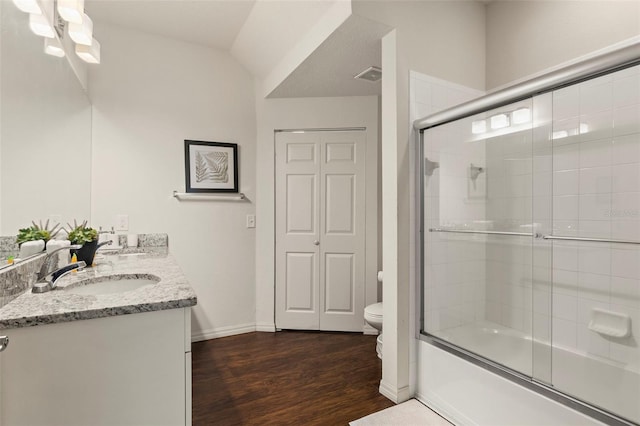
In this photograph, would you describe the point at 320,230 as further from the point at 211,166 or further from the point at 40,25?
the point at 40,25

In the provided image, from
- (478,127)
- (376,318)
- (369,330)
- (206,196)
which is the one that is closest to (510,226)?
(478,127)

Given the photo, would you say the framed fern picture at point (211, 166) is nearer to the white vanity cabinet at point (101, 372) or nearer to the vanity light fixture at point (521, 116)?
the white vanity cabinet at point (101, 372)

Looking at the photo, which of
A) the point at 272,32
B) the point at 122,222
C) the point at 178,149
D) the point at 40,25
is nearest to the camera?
the point at 40,25

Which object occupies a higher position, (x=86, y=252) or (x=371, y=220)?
(x=371, y=220)

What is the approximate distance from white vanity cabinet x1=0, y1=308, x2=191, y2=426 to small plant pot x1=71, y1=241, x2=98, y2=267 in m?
0.94

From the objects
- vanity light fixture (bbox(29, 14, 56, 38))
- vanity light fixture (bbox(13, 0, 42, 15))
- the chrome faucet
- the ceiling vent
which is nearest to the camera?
the chrome faucet

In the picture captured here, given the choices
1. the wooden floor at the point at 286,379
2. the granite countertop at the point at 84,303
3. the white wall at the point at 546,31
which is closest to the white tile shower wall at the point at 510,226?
the white wall at the point at 546,31

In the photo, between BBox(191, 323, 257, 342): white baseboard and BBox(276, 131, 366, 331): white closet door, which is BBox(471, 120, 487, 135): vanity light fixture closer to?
BBox(276, 131, 366, 331): white closet door

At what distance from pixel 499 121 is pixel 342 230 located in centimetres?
172

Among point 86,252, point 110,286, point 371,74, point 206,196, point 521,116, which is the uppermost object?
point 371,74

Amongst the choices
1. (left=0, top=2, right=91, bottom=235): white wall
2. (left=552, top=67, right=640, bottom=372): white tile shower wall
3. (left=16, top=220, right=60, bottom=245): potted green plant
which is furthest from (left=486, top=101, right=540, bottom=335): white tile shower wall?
(left=16, top=220, right=60, bottom=245): potted green plant

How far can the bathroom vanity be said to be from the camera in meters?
0.95

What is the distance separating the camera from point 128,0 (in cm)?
241

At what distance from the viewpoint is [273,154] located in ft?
10.6
